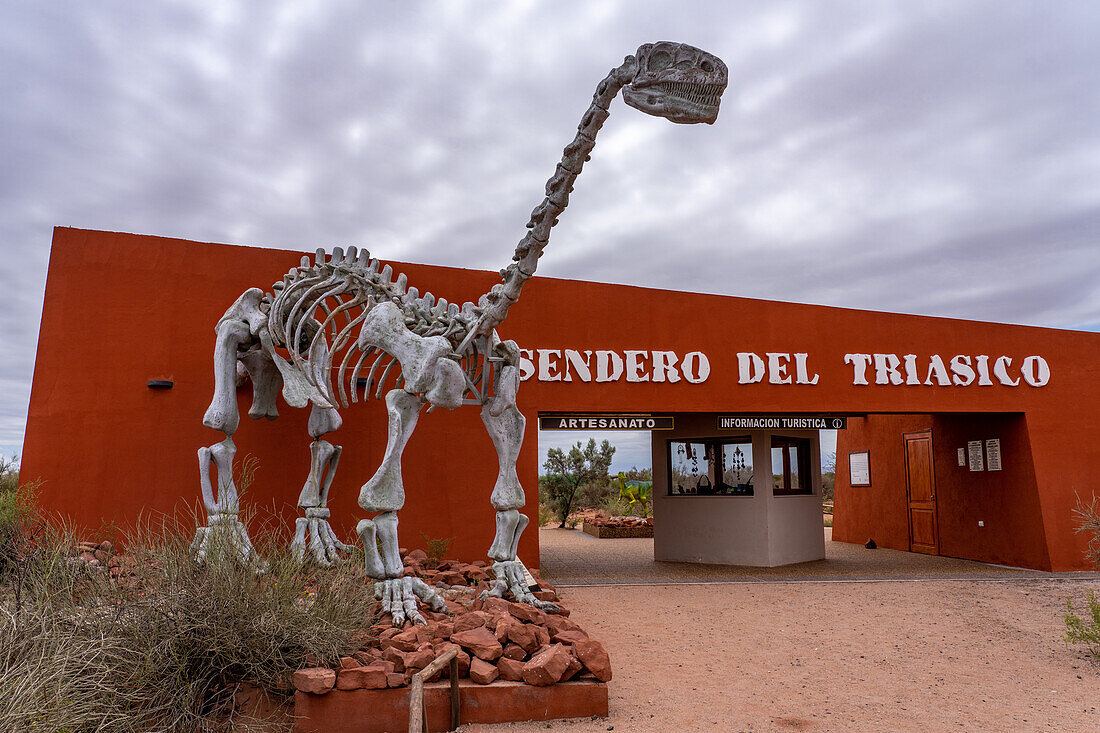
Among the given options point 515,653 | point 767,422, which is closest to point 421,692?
point 515,653

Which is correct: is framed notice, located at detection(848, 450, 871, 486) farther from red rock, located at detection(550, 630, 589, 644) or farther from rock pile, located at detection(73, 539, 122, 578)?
rock pile, located at detection(73, 539, 122, 578)

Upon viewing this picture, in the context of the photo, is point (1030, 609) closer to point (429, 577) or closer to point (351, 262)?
point (429, 577)

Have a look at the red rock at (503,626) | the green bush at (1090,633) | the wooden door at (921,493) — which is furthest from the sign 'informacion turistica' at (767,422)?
the red rock at (503,626)

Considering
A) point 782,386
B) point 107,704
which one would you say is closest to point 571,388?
point 782,386

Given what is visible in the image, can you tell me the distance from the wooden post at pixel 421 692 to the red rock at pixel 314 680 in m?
0.51

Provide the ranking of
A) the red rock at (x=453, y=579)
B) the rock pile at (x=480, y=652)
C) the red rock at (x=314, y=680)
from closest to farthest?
the red rock at (x=314, y=680) → the rock pile at (x=480, y=652) → the red rock at (x=453, y=579)

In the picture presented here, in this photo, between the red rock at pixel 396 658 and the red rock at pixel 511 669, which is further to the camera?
the red rock at pixel 511 669

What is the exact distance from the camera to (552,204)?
510 centimetres

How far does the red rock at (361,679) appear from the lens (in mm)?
4203

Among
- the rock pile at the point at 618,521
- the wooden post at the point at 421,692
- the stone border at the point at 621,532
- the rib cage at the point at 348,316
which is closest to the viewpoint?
the wooden post at the point at 421,692

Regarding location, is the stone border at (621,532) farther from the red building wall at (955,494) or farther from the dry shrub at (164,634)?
the dry shrub at (164,634)

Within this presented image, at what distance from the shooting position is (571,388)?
10.1 m

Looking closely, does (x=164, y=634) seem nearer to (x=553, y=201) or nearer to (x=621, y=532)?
(x=553, y=201)

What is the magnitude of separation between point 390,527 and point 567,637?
158cm
